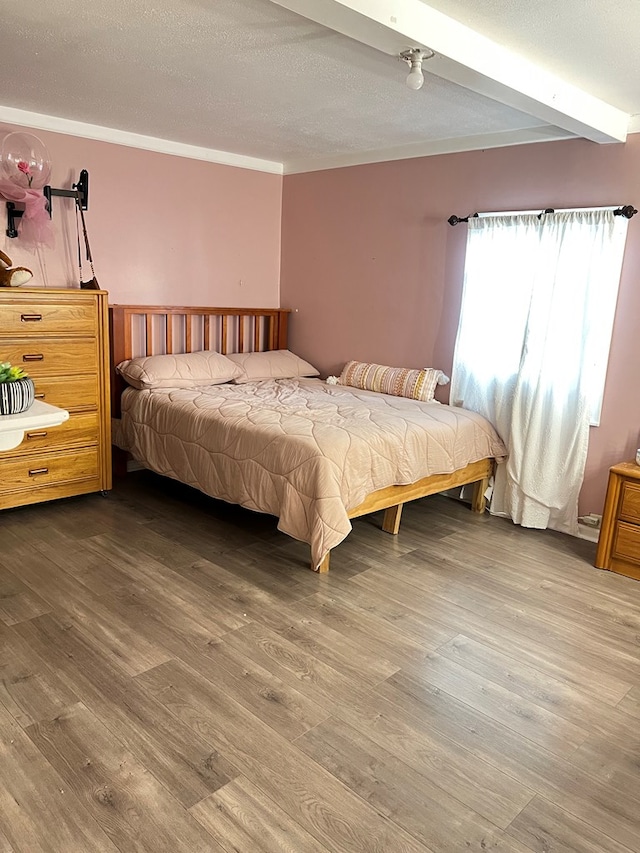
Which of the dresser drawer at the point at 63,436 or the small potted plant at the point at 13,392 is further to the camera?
the dresser drawer at the point at 63,436

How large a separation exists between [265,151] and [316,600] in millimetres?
3195

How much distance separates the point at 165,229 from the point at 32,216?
0.96 m

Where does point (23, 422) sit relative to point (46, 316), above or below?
below

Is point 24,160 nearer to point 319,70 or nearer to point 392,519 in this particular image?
point 319,70

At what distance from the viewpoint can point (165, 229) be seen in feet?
14.5

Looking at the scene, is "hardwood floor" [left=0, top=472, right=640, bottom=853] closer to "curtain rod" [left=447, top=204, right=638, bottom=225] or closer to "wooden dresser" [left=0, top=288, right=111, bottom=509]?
"wooden dresser" [left=0, top=288, right=111, bottom=509]

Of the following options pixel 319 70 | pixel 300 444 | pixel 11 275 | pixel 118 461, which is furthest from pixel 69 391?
pixel 319 70

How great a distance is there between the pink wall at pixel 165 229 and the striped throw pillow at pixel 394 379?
1104mm

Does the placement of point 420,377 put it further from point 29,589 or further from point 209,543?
point 29,589

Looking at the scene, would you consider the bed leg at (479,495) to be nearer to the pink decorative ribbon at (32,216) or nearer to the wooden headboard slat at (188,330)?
the wooden headboard slat at (188,330)

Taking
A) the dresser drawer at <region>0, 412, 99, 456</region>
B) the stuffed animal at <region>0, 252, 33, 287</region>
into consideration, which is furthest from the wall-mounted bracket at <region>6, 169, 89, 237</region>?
the dresser drawer at <region>0, 412, 99, 456</region>

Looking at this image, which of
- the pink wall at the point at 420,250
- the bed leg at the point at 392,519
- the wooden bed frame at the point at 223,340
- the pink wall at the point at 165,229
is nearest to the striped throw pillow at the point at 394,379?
the pink wall at the point at 420,250

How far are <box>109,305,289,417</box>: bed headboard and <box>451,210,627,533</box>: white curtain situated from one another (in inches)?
66.6

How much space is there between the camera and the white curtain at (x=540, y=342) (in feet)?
11.2
